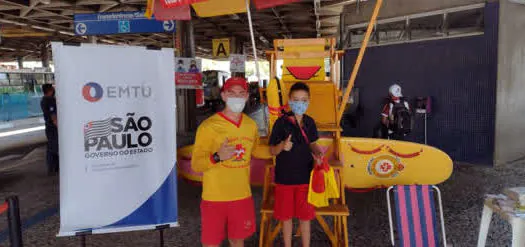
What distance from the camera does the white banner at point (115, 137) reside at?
2934 millimetres

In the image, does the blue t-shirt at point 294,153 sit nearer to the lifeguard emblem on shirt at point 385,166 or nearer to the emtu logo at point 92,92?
the emtu logo at point 92,92

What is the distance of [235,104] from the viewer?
2895 mm

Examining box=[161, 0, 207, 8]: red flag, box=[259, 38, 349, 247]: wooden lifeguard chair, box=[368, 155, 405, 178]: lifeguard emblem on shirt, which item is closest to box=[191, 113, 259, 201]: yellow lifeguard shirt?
box=[259, 38, 349, 247]: wooden lifeguard chair

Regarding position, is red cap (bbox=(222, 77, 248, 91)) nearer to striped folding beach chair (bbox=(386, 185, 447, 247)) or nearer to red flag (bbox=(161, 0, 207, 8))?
red flag (bbox=(161, 0, 207, 8))

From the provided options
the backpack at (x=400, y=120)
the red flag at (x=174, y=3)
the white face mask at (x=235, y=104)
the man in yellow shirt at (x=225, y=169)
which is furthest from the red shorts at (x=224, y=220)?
the backpack at (x=400, y=120)

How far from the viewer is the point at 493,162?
7.46m

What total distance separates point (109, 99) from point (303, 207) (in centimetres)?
179

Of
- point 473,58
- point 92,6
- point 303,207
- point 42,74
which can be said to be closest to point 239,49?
point 92,6

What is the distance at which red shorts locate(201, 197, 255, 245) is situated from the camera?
2881mm

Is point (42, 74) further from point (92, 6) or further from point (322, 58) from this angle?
point (322, 58)

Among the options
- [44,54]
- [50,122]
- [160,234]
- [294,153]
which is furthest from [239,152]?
[44,54]

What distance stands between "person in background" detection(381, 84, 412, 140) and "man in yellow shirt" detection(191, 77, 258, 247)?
14.6 ft

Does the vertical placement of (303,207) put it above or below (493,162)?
above

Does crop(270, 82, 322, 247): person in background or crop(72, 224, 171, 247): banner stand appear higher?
crop(270, 82, 322, 247): person in background
